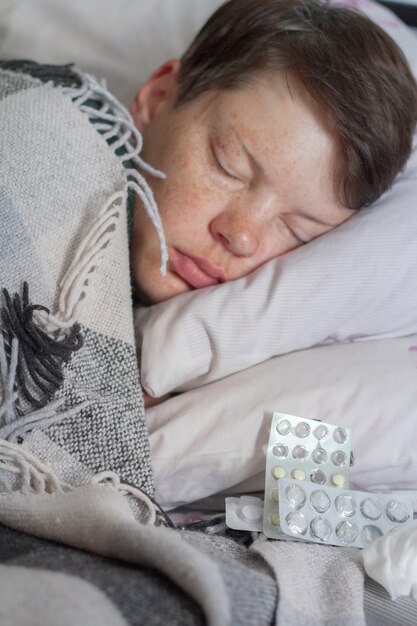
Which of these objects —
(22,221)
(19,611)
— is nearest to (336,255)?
(22,221)

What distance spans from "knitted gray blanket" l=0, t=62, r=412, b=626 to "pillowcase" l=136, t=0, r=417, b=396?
8 centimetres

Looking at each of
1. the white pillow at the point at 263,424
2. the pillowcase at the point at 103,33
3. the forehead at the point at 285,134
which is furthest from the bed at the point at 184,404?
the pillowcase at the point at 103,33

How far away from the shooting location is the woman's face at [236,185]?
1123 mm

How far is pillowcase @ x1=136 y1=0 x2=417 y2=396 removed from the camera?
1.06m

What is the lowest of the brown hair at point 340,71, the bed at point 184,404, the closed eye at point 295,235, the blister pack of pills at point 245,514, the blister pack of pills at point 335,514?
the blister pack of pills at point 245,514

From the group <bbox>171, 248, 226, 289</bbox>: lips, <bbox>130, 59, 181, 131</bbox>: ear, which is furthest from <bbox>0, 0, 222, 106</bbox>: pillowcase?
<bbox>171, 248, 226, 289</bbox>: lips

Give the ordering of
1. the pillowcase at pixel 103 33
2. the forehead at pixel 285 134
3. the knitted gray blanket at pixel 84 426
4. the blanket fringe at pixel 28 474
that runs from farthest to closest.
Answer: the pillowcase at pixel 103 33 < the forehead at pixel 285 134 < the blanket fringe at pixel 28 474 < the knitted gray blanket at pixel 84 426

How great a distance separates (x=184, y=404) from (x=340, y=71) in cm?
57

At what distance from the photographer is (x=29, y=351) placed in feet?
3.00

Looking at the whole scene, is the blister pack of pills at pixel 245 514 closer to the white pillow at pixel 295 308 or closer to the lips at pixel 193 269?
the white pillow at pixel 295 308

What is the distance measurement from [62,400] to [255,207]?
0.43 m

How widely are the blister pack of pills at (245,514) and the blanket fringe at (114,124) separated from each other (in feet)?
1.12

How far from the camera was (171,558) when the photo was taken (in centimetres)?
64

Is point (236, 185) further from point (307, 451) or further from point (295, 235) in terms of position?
point (307, 451)
